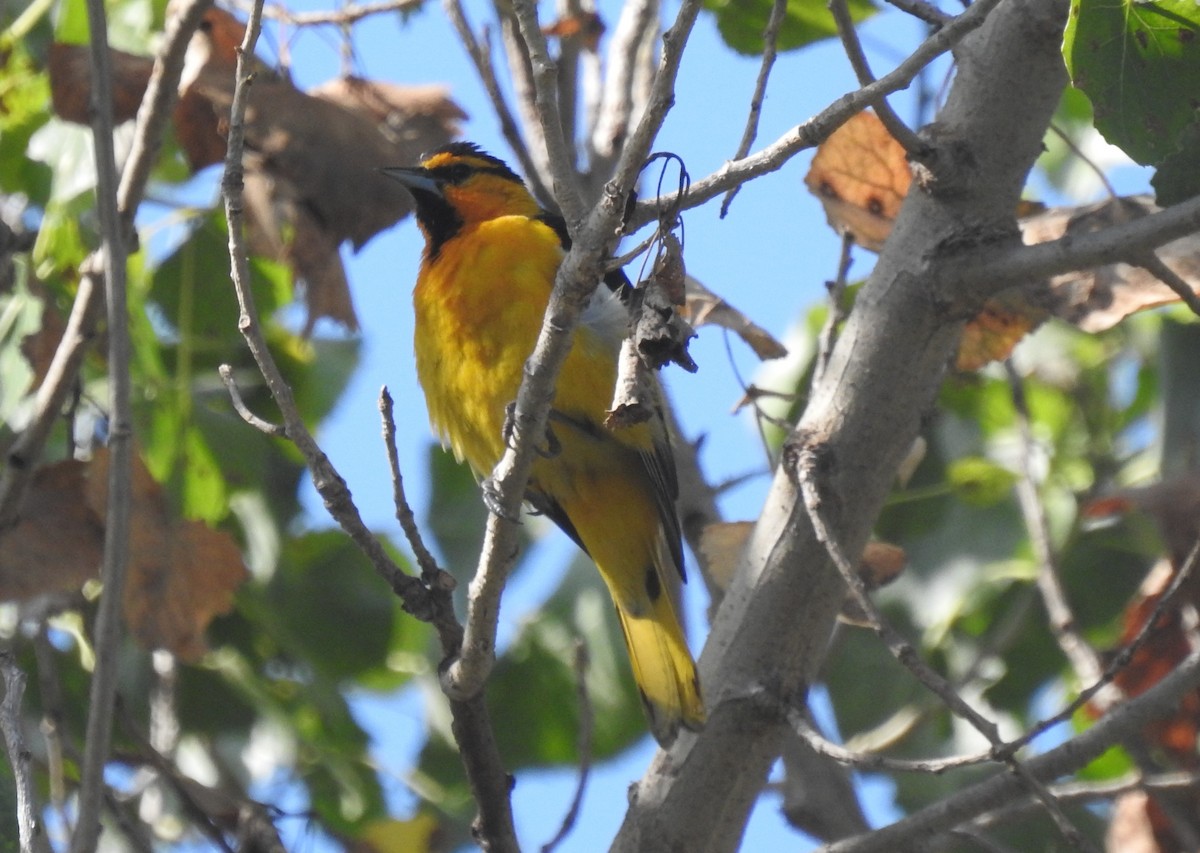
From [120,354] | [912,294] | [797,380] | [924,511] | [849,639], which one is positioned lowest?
[120,354]

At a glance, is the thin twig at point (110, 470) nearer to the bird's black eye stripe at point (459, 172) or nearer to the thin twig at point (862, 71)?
the thin twig at point (862, 71)

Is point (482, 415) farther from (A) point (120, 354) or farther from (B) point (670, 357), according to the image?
(B) point (670, 357)

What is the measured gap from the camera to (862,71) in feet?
9.20

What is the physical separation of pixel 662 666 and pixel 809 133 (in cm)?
181

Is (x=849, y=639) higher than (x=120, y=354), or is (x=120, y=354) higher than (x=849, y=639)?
(x=849, y=639)

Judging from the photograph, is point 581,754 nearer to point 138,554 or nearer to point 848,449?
point 848,449

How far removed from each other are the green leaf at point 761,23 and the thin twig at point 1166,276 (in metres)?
1.65

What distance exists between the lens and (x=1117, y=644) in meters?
4.39

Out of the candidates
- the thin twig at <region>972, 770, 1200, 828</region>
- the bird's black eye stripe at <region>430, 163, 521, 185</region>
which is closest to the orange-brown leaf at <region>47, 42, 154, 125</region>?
the bird's black eye stripe at <region>430, 163, 521, 185</region>

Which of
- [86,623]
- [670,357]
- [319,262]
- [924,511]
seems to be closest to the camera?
[670,357]

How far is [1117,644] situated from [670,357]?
8.62 ft

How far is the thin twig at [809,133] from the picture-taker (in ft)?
7.06

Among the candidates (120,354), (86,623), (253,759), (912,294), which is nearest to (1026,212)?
(912,294)

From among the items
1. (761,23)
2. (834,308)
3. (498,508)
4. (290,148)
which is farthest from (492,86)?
(498,508)
